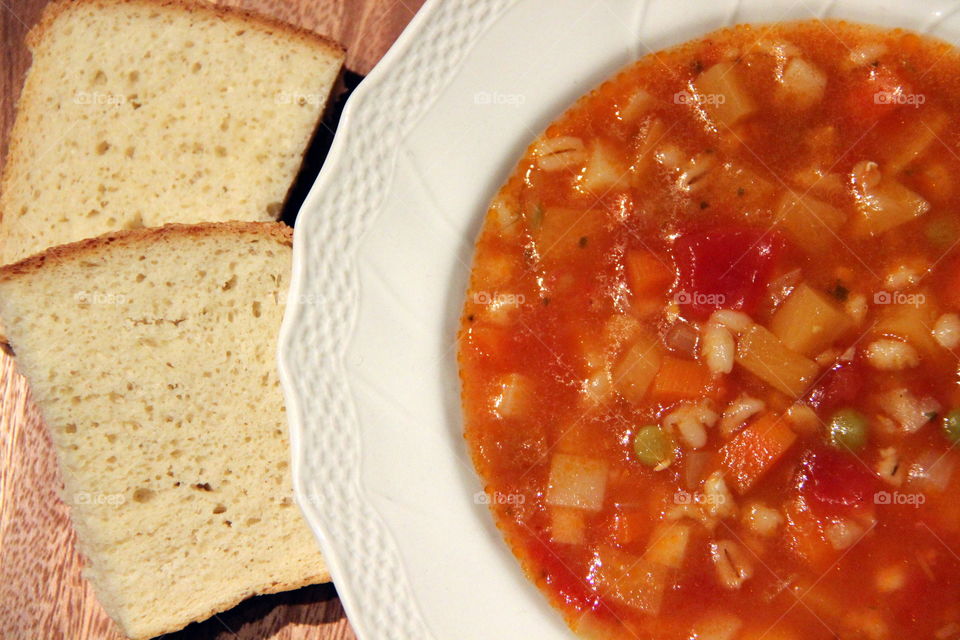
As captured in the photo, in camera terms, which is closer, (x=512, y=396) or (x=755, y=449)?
(x=755, y=449)

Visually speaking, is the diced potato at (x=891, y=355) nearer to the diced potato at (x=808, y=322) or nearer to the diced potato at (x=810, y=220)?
the diced potato at (x=808, y=322)

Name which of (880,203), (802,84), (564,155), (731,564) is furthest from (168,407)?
(880,203)

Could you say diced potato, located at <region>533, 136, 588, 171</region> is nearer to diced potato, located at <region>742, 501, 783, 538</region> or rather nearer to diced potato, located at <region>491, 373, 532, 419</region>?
diced potato, located at <region>491, 373, 532, 419</region>

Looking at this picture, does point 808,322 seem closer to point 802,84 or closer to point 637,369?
point 637,369

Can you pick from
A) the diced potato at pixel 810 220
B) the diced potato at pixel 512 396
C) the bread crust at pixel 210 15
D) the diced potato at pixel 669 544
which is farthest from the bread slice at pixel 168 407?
the diced potato at pixel 810 220

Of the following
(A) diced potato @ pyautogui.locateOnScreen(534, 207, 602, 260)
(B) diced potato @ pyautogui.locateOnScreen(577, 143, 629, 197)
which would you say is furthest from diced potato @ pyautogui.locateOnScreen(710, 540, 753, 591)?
(B) diced potato @ pyautogui.locateOnScreen(577, 143, 629, 197)

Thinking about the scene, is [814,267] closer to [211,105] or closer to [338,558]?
[338,558]
